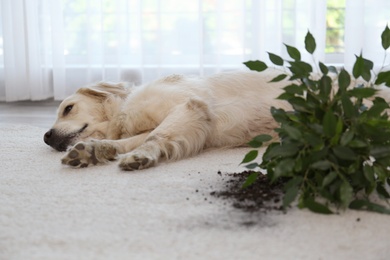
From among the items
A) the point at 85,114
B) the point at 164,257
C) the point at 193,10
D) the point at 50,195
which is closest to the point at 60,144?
the point at 85,114

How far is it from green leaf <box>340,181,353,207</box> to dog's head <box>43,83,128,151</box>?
4.48 ft

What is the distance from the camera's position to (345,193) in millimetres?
1585

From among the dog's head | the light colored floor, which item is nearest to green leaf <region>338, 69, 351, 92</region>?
the dog's head

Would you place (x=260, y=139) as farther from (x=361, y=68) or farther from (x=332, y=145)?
(x=361, y=68)

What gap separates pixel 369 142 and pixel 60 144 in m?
1.42

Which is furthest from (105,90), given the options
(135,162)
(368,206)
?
(368,206)

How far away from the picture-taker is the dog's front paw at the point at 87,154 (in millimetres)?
2273

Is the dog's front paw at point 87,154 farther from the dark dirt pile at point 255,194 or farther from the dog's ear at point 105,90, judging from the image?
the dark dirt pile at point 255,194

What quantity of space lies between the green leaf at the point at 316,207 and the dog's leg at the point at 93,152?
93cm

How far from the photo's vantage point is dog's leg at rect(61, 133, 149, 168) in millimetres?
2275

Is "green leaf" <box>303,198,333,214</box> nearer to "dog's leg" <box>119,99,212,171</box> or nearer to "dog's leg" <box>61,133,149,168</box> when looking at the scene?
"dog's leg" <box>119,99,212,171</box>

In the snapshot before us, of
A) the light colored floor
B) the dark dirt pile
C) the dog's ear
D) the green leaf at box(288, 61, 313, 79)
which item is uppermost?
the green leaf at box(288, 61, 313, 79)

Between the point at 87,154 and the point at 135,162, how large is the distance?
21 centimetres

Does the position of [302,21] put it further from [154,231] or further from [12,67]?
[154,231]
